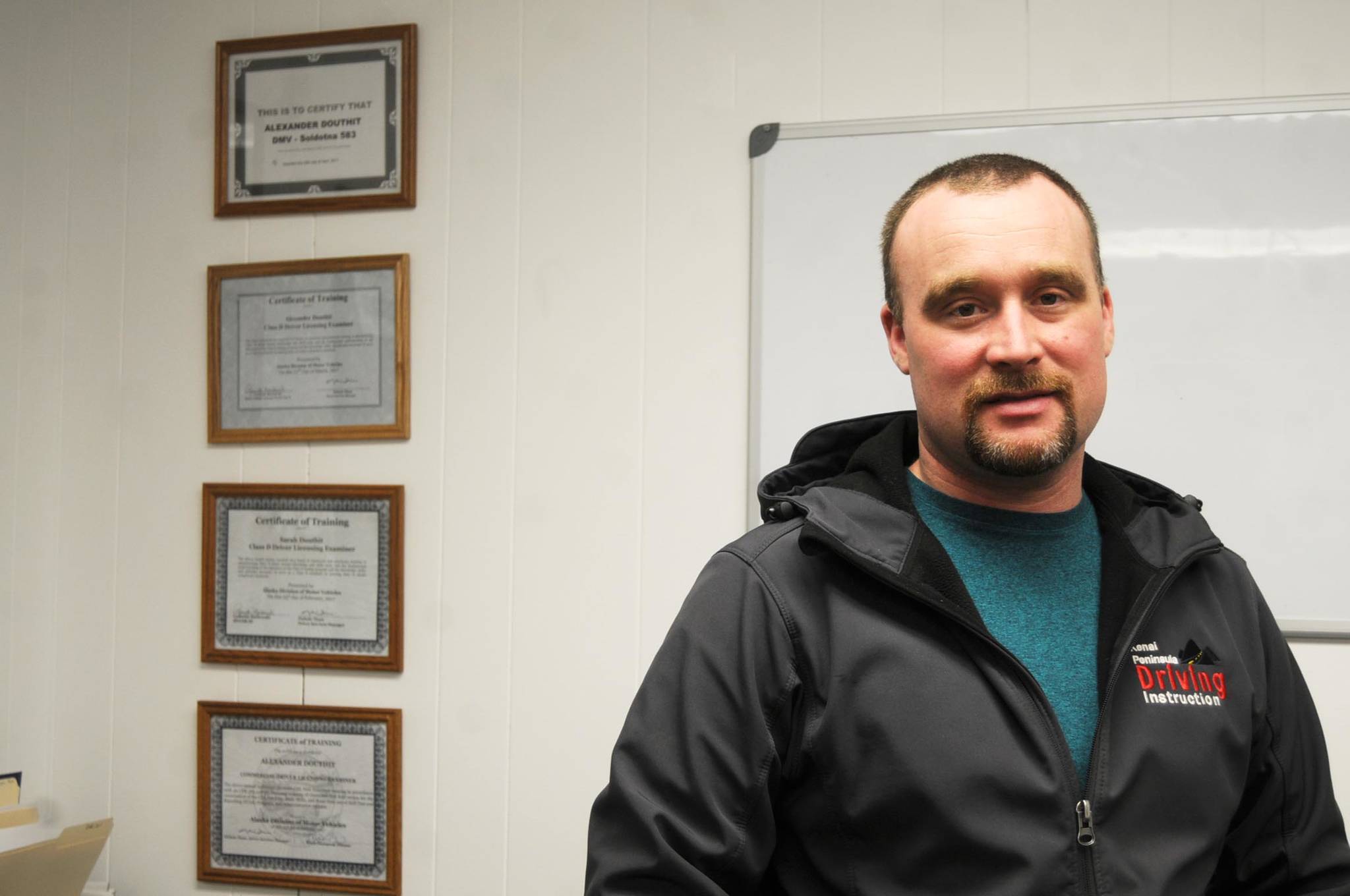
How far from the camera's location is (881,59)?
6.54 feet

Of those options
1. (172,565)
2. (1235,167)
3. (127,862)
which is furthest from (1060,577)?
(127,862)

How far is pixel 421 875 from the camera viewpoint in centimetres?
209

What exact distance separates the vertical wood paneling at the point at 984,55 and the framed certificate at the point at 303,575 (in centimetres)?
131

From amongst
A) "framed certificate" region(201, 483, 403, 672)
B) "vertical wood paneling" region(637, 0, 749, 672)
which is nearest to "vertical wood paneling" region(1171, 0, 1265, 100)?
"vertical wood paneling" region(637, 0, 749, 672)

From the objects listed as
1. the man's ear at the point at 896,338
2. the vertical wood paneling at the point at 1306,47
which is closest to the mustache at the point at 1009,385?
the man's ear at the point at 896,338

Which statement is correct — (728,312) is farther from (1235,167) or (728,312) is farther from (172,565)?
(172,565)

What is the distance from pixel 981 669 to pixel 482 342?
53.2 inches

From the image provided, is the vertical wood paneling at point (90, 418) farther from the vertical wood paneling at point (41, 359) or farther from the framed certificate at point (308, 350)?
the framed certificate at point (308, 350)

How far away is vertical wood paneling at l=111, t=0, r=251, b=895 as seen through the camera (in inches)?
86.9

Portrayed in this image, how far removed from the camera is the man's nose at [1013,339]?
1058 mm

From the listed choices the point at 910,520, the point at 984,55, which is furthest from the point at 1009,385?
the point at 984,55

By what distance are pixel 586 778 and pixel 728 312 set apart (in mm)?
914

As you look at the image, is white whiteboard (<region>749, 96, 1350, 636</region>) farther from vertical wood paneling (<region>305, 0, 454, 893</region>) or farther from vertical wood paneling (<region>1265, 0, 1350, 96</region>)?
vertical wood paneling (<region>305, 0, 454, 893</region>)

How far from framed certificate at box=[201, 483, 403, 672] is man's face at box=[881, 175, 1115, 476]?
1.32m
